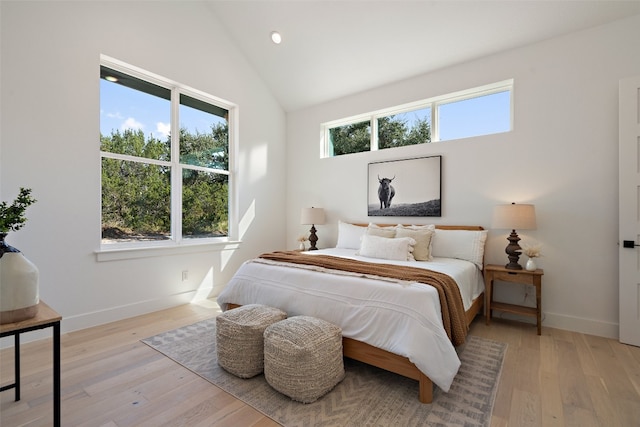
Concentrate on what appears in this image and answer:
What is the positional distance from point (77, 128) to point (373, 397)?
3330 millimetres

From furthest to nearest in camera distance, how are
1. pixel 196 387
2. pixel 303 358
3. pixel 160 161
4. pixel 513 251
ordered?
pixel 160 161, pixel 513 251, pixel 196 387, pixel 303 358

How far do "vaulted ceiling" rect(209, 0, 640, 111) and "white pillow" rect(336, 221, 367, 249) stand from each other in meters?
1.97

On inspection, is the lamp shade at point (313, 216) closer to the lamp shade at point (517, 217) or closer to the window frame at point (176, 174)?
the window frame at point (176, 174)

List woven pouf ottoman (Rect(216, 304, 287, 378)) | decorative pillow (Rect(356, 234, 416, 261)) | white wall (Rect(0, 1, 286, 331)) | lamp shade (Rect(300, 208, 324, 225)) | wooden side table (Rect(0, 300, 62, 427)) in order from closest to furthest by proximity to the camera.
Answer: wooden side table (Rect(0, 300, 62, 427)), woven pouf ottoman (Rect(216, 304, 287, 378)), white wall (Rect(0, 1, 286, 331)), decorative pillow (Rect(356, 234, 416, 261)), lamp shade (Rect(300, 208, 324, 225))

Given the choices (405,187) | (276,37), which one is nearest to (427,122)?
(405,187)

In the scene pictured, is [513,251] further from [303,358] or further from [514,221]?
[303,358]

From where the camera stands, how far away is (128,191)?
127 inches

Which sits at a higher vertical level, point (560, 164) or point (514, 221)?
point (560, 164)

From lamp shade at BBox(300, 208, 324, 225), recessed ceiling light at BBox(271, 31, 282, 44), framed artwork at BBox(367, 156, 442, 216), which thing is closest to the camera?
framed artwork at BBox(367, 156, 442, 216)

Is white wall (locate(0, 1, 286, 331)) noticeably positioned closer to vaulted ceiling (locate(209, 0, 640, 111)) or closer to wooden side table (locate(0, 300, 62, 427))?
vaulted ceiling (locate(209, 0, 640, 111))

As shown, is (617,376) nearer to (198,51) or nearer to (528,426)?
(528,426)

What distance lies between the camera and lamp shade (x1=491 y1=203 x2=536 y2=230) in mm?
2770

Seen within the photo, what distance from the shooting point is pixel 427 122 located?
3.83 m

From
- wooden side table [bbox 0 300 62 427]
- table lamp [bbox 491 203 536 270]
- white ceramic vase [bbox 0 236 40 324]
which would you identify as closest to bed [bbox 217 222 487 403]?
table lamp [bbox 491 203 536 270]
